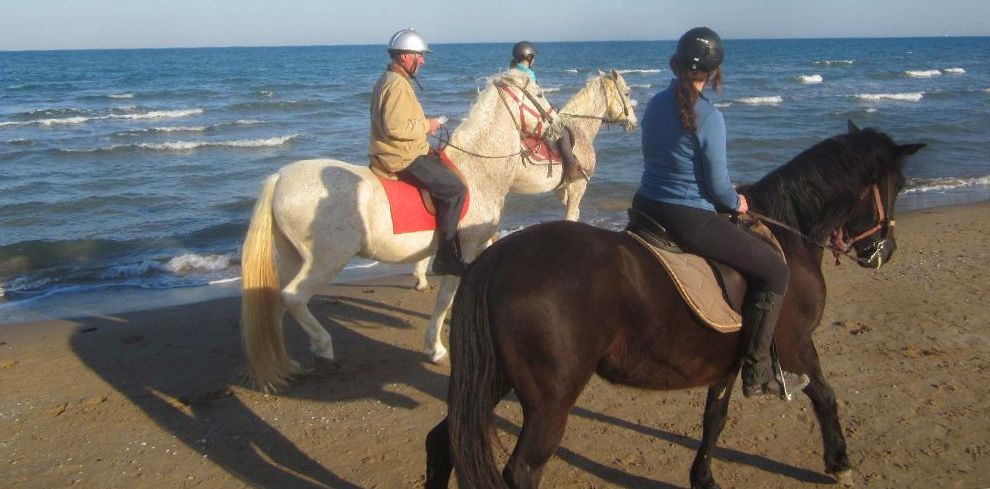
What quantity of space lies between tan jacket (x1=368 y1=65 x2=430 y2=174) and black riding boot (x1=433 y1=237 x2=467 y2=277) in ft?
2.32

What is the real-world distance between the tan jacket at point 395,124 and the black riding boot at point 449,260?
0.71 metres

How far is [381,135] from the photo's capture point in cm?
558

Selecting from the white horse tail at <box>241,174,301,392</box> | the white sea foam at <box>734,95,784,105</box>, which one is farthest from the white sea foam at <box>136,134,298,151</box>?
the white sea foam at <box>734,95,784,105</box>

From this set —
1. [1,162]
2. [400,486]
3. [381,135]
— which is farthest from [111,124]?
[400,486]

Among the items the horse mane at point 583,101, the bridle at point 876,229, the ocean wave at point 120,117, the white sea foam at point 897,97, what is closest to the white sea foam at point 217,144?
the ocean wave at point 120,117

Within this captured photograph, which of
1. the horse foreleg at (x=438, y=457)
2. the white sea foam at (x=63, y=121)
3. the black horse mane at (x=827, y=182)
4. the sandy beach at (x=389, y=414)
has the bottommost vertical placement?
the sandy beach at (x=389, y=414)

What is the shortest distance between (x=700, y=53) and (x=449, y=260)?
2902 mm

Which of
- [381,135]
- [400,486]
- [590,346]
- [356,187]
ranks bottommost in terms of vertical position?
[400,486]

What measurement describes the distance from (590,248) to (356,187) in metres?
2.73

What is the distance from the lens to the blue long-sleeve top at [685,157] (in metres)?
3.32

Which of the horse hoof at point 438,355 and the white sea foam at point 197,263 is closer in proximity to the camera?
the horse hoof at point 438,355

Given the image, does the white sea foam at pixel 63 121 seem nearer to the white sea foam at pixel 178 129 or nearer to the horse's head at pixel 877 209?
the white sea foam at pixel 178 129

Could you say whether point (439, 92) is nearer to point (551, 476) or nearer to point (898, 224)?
point (898, 224)

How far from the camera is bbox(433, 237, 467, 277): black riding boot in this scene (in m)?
5.73
